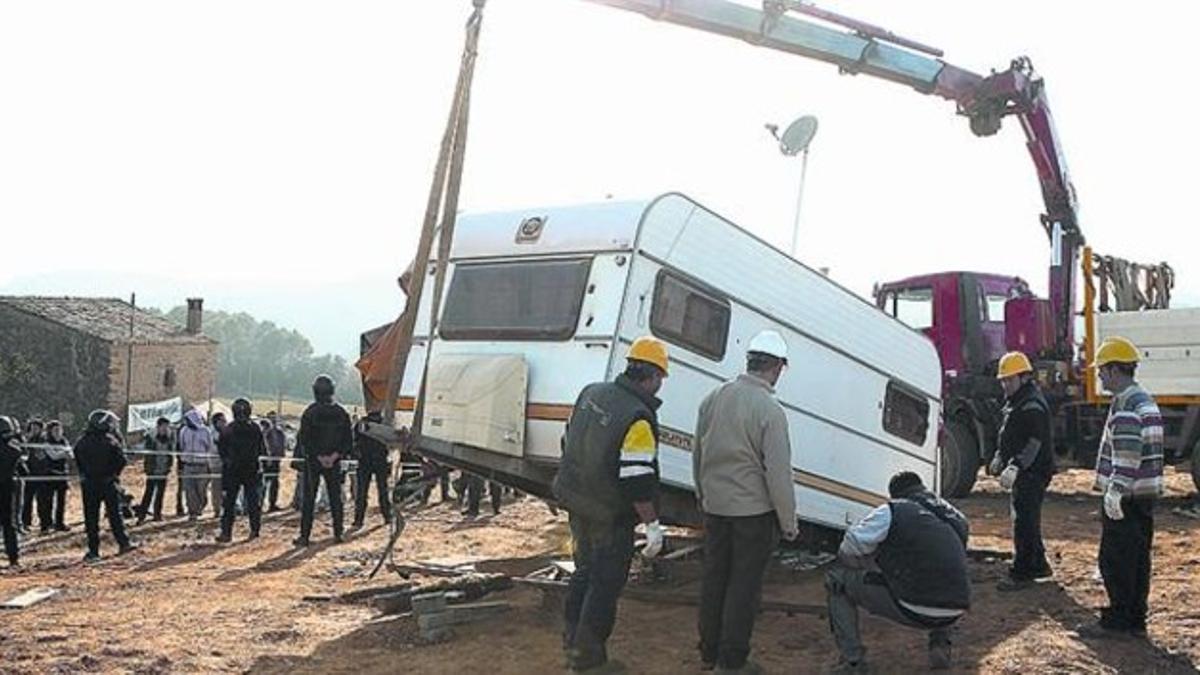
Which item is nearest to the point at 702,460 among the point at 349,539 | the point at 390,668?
the point at 390,668

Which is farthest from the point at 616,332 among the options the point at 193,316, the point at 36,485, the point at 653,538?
the point at 193,316

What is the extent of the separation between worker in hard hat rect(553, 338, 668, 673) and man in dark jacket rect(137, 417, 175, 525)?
10906 millimetres

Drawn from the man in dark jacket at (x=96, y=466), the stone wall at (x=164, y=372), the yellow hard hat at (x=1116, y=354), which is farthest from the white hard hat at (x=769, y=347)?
the stone wall at (x=164, y=372)

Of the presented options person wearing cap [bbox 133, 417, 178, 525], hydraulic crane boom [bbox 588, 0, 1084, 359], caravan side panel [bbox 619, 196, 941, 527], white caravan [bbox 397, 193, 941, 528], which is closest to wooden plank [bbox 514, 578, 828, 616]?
white caravan [bbox 397, 193, 941, 528]

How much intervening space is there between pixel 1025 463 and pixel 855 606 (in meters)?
2.91

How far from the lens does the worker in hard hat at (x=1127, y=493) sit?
6.62 m

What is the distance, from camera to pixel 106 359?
125ft

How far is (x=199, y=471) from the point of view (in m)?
15.4

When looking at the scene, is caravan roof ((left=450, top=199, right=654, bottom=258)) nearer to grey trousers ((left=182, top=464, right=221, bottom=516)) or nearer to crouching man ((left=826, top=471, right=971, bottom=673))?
crouching man ((left=826, top=471, right=971, bottom=673))

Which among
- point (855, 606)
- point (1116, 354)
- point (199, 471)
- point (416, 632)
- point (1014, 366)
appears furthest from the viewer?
point (199, 471)

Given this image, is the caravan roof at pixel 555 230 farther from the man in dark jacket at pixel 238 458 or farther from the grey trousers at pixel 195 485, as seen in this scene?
the grey trousers at pixel 195 485

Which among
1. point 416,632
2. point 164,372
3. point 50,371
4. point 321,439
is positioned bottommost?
point 416,632

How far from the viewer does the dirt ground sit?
6590mm

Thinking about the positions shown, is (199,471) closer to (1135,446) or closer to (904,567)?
(904,567)
